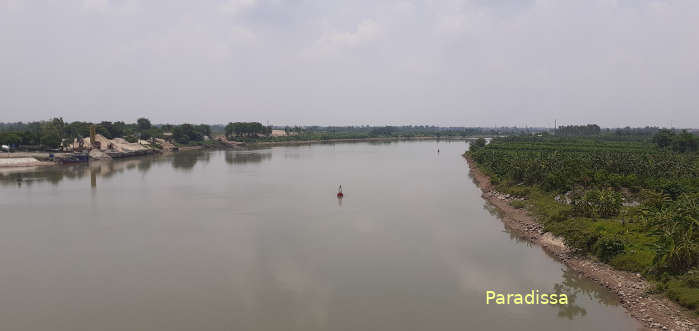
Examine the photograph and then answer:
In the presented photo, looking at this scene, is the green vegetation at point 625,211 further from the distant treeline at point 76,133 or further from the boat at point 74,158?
the distant treeline at point 76,133

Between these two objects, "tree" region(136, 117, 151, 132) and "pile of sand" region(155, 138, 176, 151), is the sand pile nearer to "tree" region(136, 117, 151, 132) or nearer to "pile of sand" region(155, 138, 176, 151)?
"pile of sand" region(155, 138, 176, 151)

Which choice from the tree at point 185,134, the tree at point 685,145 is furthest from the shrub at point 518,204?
the tree at point 185,134

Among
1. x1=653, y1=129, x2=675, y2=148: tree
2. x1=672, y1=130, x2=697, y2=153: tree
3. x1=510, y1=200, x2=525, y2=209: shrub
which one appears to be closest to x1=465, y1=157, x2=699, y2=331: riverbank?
x1=510, y1=200, x2=525, y2=209: shrub

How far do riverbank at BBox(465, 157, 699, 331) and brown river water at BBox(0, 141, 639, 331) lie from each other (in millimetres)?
448

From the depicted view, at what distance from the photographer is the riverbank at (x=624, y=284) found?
39.8 feet

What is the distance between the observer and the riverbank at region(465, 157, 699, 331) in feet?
39.8

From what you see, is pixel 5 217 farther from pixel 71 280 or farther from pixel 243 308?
pixel 243 308

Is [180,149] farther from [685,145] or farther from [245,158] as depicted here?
[685,145]

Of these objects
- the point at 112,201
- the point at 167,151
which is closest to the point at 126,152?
the point at 167,151

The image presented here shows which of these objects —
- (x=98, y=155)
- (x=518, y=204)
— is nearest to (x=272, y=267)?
(x=518, y=204)

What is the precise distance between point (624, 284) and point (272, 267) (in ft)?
45.6

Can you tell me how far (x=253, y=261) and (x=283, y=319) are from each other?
18.5ft

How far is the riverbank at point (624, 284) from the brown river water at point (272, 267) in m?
0.45

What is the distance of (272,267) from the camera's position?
17.4 meters
